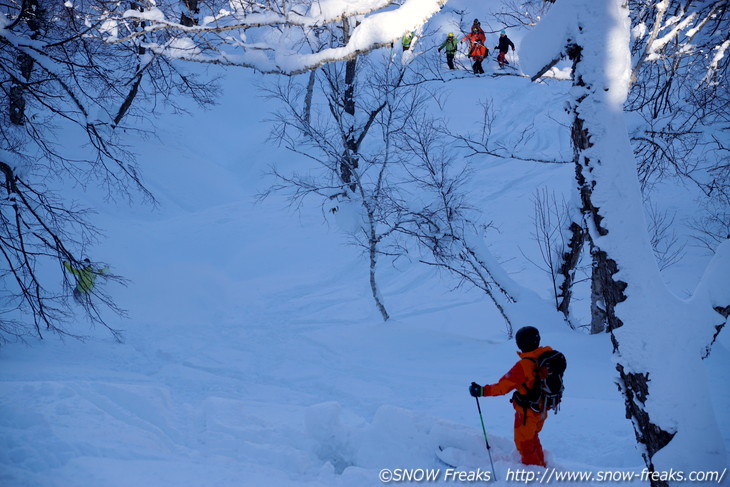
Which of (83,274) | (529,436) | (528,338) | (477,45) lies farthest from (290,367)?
(477,45)

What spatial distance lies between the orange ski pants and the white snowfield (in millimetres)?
122

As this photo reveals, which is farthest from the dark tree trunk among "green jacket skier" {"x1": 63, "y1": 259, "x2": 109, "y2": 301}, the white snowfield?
"green jacket skier" {"x1": 63, "y1": 259, "x2": 109, "y2": 301}

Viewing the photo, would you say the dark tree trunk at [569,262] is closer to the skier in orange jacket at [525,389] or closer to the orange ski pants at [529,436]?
the skier in orange jacket at [525,389]

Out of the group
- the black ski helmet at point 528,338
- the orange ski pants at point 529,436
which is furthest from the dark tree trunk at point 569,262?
the orange ski pants at point 529,436

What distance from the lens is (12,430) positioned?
12.1 ft

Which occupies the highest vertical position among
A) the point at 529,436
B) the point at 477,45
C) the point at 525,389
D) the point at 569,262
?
the point at 477,45

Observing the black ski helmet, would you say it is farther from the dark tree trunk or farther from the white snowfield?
the dark tree trunk

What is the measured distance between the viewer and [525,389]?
13.0 feet

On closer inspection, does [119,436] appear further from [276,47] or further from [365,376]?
[365,376]

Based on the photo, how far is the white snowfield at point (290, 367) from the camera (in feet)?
12.7

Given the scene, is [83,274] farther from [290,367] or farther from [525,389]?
[525,389]

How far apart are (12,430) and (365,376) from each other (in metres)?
5.39

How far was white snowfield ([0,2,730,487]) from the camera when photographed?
3.88m

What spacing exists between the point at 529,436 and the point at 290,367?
5647 mm
